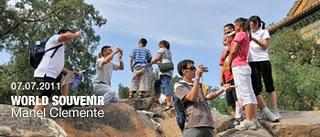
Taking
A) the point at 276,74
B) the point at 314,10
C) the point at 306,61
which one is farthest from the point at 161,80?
the point at 314,10

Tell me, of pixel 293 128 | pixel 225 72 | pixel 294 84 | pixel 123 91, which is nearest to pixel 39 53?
pixel 225 72

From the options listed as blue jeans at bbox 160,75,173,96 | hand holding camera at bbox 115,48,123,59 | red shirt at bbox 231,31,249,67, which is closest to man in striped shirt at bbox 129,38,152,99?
blue jeans at bbox 160,75,173,96

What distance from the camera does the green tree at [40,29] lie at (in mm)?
21234

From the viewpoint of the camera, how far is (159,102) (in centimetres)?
1091

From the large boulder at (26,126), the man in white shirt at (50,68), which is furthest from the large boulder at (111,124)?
the large boulder at (26,126)

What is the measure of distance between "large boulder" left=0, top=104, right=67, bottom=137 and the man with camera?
4.76 ft

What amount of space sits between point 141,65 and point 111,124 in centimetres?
361

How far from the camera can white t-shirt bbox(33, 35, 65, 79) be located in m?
6.67

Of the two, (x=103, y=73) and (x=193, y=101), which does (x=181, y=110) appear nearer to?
(x=193, y=101)

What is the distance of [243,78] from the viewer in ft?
22.0

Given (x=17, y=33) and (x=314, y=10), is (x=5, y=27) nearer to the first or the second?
(x=17, y=33)

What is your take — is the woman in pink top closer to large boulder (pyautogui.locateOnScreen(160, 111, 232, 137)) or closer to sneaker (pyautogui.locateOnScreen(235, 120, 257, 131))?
sneaker (pyautogui.locateOnScreen(235, 120, 257, 131))

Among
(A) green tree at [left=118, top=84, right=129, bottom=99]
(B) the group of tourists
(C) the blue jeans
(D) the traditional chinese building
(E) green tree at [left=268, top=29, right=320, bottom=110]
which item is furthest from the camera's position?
(A) green tree at [left=118, top=84, right=129, bottom=99]

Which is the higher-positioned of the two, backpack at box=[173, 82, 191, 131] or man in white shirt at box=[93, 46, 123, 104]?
man in white shirt at box=[93, 46, 123, 104]
